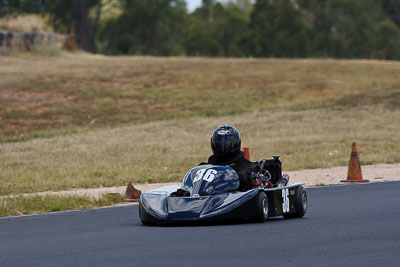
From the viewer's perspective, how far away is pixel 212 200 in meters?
11.7

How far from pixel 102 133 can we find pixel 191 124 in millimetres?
4184

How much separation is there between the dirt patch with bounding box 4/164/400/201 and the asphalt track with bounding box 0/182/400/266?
3916 mm

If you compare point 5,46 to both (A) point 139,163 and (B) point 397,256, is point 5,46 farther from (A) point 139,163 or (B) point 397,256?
(B) point 397,256

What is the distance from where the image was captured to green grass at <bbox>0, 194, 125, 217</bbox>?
49.7 feet

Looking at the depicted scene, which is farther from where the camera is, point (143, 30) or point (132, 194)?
point (143, 30)

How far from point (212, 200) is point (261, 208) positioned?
0.74 m

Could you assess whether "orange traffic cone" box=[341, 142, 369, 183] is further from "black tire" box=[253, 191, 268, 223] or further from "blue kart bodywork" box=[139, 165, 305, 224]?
"black tire" box=[253, 191, 268, 223]

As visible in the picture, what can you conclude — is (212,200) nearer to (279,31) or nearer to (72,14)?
(72,14)

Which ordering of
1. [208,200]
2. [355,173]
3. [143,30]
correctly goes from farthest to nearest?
[143,30] < [355,173] < [208,200]

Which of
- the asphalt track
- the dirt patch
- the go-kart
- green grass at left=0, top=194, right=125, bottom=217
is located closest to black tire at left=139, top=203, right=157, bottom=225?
the go-kart

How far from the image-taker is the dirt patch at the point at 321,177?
18.4m

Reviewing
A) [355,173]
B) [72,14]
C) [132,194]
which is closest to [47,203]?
[132,194]

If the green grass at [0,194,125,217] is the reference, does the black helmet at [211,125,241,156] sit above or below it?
above

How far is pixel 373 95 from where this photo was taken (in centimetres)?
4388
